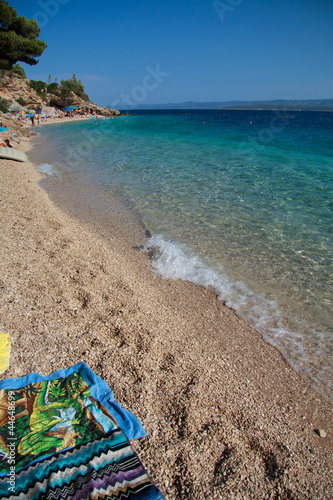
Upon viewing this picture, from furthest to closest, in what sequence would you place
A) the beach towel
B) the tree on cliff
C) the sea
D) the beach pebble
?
the tree on cliff
the sea
the beach towel
the beach pebble

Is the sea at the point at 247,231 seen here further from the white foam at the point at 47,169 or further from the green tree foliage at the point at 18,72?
the green tree foliage at the point at 18,72

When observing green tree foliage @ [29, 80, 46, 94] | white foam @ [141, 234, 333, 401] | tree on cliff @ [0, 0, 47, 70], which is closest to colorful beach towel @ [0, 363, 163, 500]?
white foam @ [141, 234, 333, 401]

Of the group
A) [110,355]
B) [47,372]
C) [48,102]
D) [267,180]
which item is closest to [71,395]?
[47,372]

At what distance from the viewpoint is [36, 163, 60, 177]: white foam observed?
12.7 meters

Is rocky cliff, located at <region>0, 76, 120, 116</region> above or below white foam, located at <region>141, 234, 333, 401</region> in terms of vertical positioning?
above

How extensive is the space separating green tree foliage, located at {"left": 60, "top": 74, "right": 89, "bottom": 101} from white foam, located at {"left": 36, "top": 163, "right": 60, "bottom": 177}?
6616 centimetres

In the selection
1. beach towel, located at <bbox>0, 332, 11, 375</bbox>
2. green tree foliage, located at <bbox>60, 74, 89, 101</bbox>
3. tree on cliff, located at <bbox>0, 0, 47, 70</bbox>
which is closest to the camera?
beach towel, located at <bbox>0, 332, 11, 375</bbox>

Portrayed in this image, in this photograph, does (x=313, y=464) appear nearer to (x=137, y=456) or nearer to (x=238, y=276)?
(x=137, y=456)

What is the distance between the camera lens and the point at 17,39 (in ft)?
81.9

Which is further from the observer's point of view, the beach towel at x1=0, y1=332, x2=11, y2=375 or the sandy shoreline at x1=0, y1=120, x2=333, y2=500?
the beach towel at x1=0, y1=332, x2=11, y2=375

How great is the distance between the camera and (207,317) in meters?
4.23

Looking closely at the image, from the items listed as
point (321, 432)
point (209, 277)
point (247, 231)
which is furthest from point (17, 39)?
point (321, 432)

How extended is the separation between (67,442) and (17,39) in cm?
3287

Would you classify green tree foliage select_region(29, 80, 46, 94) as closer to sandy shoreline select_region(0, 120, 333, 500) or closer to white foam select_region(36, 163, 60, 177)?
white foam select_region(36, 163, 60, 177)
